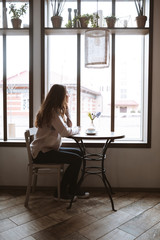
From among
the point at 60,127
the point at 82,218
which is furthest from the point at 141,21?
the point at 82,218

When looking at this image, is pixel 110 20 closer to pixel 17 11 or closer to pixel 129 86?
pixel 129 86

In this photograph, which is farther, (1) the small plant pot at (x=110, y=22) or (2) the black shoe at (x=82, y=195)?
(1) the small plant pot at (x=110, y=22)

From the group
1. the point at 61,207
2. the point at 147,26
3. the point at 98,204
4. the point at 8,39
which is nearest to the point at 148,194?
the point at 98,204

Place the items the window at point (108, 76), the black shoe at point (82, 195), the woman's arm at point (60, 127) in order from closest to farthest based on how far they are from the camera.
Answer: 1. the woman's arm at point (60, 127)
2. the black shoe at point (82, 195)
3. the window at point (108, 76)

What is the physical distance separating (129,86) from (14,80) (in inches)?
64.5

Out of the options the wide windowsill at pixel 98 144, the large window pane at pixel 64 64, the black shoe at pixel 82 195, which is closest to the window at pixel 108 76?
the large window pane at pixel 64 64

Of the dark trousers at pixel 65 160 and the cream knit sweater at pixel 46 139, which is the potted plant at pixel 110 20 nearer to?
the cream knit sweater at pixel 46 139

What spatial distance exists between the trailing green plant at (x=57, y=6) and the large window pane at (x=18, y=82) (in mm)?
528

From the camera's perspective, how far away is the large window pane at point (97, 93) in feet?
10.9

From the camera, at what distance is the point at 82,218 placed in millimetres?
2309

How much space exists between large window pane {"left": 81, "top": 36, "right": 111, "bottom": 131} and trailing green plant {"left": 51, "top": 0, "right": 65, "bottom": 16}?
81 centimetres

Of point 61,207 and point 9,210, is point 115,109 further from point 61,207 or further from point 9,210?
point 9,210

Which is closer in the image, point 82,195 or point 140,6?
point 82,195

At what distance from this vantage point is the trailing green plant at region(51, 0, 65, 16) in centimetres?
319
